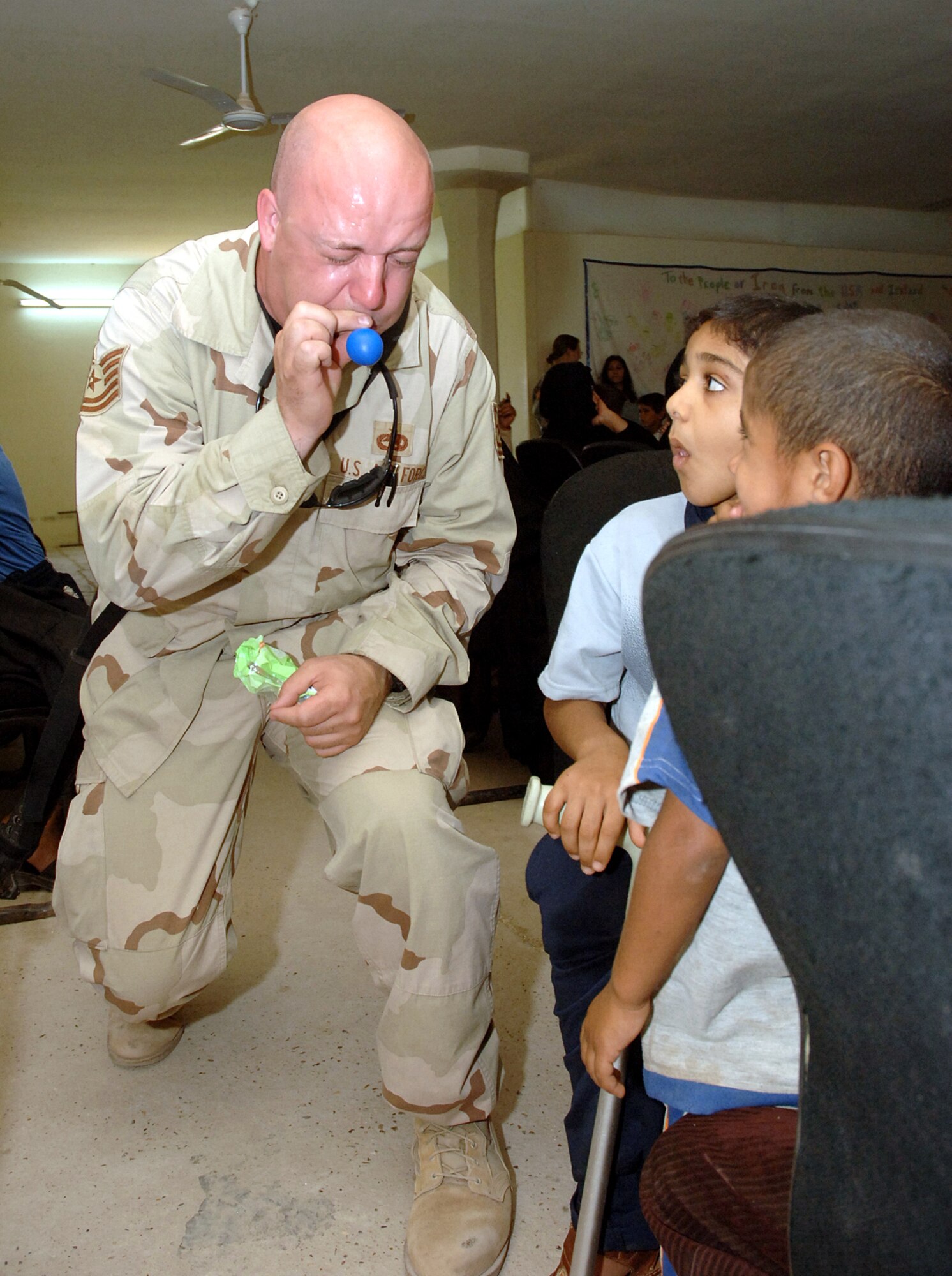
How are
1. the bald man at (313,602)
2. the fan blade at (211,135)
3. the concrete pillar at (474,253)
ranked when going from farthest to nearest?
the concrete pillar at (474,253) < the fan blade at (211,135) < the bald man at (313,602)

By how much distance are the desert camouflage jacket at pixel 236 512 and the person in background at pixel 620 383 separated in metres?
5.74

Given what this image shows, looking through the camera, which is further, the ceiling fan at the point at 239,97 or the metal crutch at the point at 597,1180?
the ceiling fan at the point at 239,97

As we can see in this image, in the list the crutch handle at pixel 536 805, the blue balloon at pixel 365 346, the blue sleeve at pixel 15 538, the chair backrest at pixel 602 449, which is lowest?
the crutch handle at pixel 536 805

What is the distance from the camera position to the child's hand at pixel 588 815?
3.13 ft

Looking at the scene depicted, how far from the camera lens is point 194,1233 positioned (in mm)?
1147

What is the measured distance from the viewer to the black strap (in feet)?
4.83

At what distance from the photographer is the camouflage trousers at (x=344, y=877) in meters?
1.17

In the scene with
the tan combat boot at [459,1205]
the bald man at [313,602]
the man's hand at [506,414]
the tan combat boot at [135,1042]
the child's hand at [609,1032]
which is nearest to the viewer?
the child's hand at [609,1032]

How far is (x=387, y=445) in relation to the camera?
140 cm

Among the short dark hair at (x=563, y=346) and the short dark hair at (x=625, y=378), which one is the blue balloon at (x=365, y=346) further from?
the short dark hair at (x=625, y=378)

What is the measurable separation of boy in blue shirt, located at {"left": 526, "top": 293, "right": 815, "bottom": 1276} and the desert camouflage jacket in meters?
0.30

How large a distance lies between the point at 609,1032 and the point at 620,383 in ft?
23.0

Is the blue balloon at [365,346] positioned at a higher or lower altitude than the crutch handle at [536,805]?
higher

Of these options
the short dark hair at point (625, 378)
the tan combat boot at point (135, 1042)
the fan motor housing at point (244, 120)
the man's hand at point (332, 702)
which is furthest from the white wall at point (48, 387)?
the man's hand at point (332, 702)
